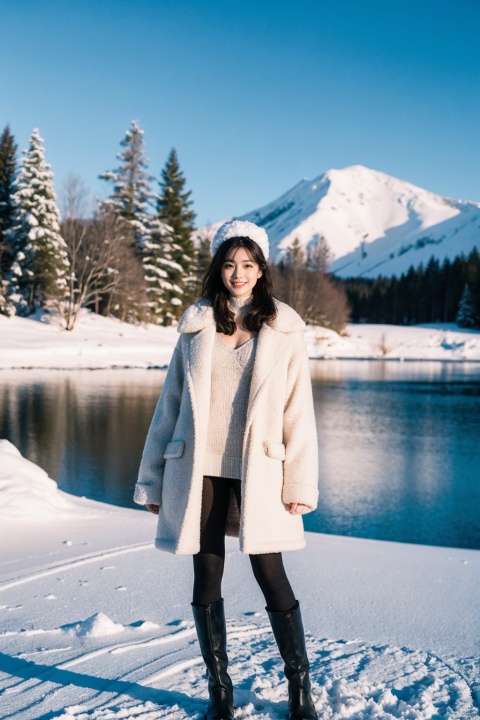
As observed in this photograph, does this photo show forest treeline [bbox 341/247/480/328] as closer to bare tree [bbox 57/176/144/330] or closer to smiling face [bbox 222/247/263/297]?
bare tree [bbox 57/176/144/330]

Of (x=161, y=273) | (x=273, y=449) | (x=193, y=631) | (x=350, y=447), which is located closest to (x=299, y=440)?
(x=273, y=449)

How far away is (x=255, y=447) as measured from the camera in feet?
6.79

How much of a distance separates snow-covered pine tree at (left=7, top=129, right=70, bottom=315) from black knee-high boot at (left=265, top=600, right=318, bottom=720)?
1197 inches

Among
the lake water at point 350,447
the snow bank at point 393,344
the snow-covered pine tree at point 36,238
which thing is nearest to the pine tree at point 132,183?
the snow-covered pine tree at point 36,238

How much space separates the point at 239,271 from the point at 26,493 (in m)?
3.11

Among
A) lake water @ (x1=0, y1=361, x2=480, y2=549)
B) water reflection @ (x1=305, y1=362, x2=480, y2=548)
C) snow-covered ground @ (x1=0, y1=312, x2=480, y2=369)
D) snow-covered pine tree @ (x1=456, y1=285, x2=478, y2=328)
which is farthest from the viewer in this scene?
snow-covered pine tree @ (x1=456, y1=285, x2=478, y2=328)

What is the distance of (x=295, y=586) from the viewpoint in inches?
134

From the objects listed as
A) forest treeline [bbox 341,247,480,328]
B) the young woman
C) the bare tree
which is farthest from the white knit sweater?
forest treeline [bbox 341,247,480,328]

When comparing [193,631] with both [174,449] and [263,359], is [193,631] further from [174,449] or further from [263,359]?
[263,359]

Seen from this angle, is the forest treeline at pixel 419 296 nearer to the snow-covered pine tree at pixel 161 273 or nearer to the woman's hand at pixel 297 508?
the snow-covered pine tree at pixel 161 273

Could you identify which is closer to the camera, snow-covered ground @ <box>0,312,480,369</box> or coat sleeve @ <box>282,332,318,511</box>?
coat sleeve @ <box>282,332,318,511</box>

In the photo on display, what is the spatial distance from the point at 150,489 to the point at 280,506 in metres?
0.45

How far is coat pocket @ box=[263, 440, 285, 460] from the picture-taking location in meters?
2.08

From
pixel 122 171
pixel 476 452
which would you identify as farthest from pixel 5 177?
pixel 476 452
